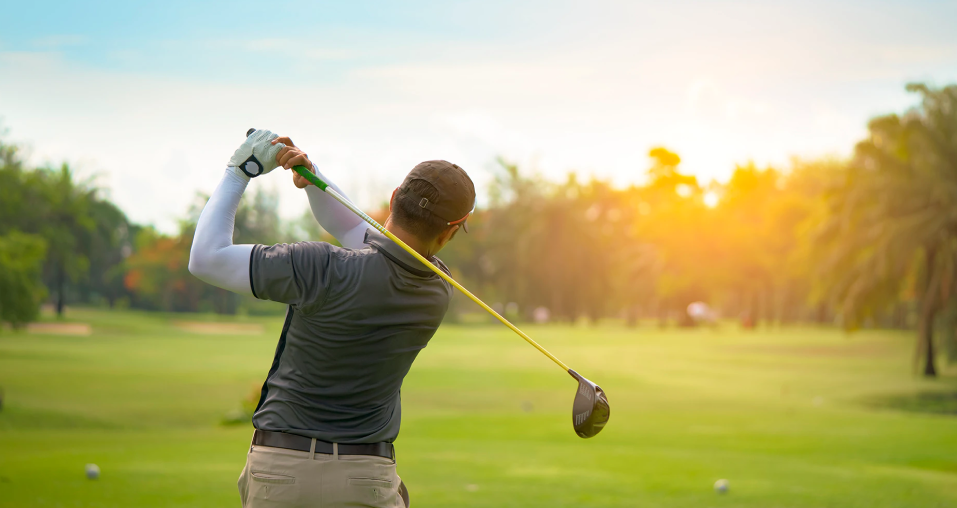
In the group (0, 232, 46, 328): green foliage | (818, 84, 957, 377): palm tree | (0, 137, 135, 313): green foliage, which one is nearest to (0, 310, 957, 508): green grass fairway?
(0, 232, 46, 328): green foliage

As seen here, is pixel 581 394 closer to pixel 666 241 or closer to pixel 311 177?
pixel 311 177

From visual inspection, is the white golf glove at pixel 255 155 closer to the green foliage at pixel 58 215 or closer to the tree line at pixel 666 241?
the tree line at pixel 666 241

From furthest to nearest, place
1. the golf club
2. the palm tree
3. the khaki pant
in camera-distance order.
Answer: the palm tree, the golf club, the khaki pant

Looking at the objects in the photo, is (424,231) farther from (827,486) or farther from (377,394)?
(827,486)

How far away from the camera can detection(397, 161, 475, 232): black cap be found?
247 cm

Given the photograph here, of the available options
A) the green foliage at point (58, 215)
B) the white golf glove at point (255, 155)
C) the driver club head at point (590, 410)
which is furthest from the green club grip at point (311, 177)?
the green foliage at point (58, 215)

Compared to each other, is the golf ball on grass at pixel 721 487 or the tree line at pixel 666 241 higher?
the tree line at pixel 666 241

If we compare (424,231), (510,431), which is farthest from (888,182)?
(424,231)

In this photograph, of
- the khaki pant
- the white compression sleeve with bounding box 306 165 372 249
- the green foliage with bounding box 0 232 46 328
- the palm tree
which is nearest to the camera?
the khaki pant

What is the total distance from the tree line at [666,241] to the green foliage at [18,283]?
38 millimetres

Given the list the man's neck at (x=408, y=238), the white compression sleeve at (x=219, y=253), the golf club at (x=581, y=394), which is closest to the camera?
the white compression sleeve at (x=219, y=253)

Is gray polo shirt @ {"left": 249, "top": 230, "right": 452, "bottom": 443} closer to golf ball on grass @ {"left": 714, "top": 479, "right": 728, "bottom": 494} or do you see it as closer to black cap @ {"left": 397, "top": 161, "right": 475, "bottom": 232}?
black cap @ {"left": 397, "top": 161, "right": 475, "bottom": 232}

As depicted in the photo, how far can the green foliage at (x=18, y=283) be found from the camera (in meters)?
19.2

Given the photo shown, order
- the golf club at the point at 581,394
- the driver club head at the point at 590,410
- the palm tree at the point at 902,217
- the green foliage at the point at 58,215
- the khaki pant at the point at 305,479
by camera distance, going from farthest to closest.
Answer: the green foliage at the point at 58,215 < the palm tree at the point at 902,217 < the driver club head at the point at 590,410 < the golf club at the point at 581,394 < the khaki pant at the point at 305,479
